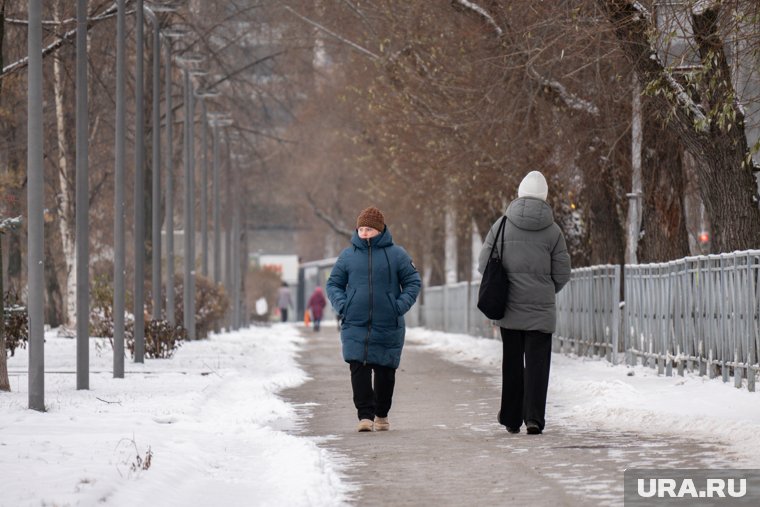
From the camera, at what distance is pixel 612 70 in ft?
72.9

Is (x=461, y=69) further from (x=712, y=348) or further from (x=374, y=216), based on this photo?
(x=374, y=216)

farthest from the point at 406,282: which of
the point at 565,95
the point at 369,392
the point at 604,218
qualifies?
the point at 604,218

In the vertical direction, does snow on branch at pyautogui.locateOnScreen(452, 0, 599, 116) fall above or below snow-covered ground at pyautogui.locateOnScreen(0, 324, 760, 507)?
above

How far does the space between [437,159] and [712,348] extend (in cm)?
1341

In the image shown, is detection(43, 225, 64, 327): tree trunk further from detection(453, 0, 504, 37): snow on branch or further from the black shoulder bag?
the black shoulder bag

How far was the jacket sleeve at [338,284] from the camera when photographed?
1321 centimetres

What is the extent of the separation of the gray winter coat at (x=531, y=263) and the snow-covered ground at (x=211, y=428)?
1.15 m

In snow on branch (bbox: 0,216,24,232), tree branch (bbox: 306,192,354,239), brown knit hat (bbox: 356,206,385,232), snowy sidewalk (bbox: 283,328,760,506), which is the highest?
tree branch (bbox: 306,192,354,239)

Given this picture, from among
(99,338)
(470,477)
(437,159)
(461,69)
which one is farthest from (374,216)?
(99,338)

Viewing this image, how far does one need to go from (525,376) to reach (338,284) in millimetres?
1708

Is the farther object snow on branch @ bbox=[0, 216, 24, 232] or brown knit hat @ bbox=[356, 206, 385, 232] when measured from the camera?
snow on branch @ bbox=[0, 216, 24, 232]

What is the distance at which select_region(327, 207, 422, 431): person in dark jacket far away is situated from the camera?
43.4 feet

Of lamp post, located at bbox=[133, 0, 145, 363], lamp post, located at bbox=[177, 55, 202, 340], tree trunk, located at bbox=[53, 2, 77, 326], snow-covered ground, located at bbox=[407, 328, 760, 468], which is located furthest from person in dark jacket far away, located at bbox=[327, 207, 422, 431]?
tree trunk, located at bbox=[53, 2, 77, 326]

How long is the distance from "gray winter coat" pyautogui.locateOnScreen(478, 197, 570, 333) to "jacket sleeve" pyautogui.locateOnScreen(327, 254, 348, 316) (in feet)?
3.72
